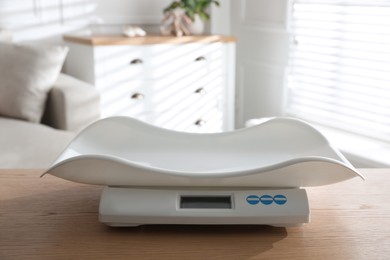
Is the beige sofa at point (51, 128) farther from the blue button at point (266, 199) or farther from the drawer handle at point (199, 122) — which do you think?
the blue button at point (266, 199)

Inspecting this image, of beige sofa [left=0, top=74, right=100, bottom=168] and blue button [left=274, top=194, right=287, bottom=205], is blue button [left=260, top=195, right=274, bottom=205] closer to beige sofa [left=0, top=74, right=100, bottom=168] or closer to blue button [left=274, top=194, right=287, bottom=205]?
blue button [left=274, top=194, right=287, bottom=205]

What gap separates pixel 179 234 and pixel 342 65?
226cm

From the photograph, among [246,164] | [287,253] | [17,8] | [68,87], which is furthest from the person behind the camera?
[17,8]

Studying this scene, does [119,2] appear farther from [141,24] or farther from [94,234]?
[94,234]

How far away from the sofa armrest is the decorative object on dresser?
0.82 m

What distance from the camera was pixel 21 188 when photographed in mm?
1080

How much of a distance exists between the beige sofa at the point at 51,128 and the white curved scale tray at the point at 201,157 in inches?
39.3

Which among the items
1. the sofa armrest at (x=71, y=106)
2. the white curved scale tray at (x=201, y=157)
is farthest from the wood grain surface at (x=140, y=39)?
the white curved scale tray at (x=201, y=157)

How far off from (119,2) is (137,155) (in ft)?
8.79

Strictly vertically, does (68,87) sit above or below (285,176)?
below

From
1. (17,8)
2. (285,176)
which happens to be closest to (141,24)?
(17,8)

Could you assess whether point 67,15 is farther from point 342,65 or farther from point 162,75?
point 342,65

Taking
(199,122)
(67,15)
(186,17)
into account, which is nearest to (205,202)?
(199,122)

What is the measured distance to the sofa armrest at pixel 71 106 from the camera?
2.53 metres
